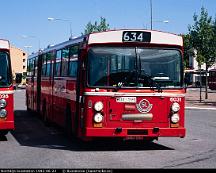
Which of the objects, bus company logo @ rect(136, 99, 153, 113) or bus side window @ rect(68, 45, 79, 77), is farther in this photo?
bus side window @ rect(68, 45, 79, 77)

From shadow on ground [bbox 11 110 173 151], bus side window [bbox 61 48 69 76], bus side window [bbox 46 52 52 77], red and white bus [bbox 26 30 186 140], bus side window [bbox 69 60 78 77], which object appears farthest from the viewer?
bus side window [bbox 46 52 52 77]

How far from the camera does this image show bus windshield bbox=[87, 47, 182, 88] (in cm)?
1270

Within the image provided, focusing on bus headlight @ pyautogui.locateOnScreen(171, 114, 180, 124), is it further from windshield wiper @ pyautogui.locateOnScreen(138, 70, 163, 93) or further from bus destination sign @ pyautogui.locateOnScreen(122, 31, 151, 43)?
bus destination sign @ pyautogui.locateOnScreen(122, 31, 151, 43)

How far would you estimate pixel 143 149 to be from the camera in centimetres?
1325

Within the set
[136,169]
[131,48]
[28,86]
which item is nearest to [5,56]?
[131,48]

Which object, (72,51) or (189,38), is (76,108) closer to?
(72,51)

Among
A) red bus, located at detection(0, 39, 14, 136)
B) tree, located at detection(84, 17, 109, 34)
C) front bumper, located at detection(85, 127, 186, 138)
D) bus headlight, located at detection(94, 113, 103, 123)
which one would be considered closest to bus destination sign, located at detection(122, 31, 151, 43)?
bus headlight, located at detection(94, 113, 103, 123)

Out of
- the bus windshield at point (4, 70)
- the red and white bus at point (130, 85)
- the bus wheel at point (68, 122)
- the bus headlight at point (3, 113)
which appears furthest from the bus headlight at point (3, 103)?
the red and white bus at point (130, 85)

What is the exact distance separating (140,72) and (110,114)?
4.21ft

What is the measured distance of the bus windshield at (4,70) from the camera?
46.6ft

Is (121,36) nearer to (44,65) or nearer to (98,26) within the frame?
(44,65)

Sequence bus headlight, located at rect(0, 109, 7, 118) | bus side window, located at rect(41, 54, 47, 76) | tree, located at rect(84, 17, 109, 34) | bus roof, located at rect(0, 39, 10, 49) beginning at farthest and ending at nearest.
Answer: tree, located at rect(84, 17, 109, 34) < bus side window, located at rect(41, 54, 47, 76) < bus roof, located at rect(0, 39, 10, 49) < bus headlight, located at rect(0, 109, 7, 118)

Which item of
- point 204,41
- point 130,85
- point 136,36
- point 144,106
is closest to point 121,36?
point 136,36

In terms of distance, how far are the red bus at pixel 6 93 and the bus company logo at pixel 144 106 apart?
3659 mm
